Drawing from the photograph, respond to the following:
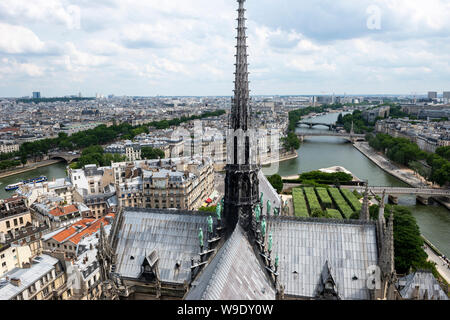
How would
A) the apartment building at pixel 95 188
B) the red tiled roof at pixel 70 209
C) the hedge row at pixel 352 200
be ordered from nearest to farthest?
the red tiled roof at pixel 70 209
the hedge row at pixel 352 200
the apartment building at pixel 95 188

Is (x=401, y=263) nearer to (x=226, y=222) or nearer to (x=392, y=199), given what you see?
(x=226, y=222)

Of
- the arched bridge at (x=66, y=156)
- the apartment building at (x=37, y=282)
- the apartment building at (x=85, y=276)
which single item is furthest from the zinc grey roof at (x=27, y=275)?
the arched bridge at (x=66, y=156)

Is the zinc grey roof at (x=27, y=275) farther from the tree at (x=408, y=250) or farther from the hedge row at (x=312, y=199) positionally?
the hedge row at (x=312, y=199)

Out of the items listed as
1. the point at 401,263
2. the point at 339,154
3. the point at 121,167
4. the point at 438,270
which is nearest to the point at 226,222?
the point at 401,263

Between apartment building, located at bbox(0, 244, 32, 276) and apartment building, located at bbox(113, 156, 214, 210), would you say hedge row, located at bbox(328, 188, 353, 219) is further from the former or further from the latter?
apartment building, located at bbox(0, 244, 32, 276)

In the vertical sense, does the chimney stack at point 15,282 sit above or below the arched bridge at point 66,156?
above

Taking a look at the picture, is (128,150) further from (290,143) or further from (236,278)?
(236,278)

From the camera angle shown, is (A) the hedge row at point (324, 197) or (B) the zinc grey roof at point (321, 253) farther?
(A) the hedge row at point (324, 197)
